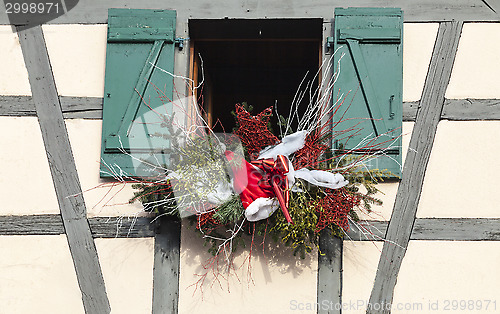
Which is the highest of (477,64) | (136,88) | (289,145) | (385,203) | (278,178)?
(477,64)

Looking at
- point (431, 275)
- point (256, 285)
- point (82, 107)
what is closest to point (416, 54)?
point (431, 275)

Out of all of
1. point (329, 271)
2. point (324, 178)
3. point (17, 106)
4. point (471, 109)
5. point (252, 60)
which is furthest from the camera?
point (252, 60)

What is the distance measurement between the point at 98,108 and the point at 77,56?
389 mm

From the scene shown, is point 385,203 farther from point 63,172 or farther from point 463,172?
point 63,172

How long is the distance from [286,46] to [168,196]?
2.03m

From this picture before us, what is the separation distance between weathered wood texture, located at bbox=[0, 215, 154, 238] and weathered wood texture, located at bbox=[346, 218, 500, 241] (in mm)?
1301

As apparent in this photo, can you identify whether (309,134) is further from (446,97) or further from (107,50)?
(107,50)

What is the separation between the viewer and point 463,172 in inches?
150

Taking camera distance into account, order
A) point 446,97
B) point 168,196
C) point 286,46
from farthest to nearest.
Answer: point 286,46 → point 446,97 → point 168,196

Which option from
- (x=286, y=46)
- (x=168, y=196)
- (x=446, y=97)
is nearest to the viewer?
(x=168, y=196)

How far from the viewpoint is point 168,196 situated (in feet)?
11.9

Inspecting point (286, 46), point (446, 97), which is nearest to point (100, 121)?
point (286, 46)

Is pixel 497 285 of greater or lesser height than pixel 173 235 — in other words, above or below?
below

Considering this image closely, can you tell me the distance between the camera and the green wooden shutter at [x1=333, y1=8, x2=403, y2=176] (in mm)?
3797
